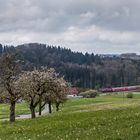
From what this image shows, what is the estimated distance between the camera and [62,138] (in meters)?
18.9

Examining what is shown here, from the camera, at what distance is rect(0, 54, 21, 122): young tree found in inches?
2200

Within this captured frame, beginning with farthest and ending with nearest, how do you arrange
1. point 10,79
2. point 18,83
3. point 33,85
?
point 33,85
point 18,83
point 10,79

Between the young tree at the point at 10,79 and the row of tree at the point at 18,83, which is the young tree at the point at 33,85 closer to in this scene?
the row of tree at the point at 18,83

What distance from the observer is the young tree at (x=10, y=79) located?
55875 mm

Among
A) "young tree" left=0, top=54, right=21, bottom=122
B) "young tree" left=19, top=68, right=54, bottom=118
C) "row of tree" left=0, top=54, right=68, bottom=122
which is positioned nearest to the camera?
"young tree" left=0, top=54, right=21, bottom=122

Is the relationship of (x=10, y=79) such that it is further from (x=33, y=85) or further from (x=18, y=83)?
(x=33, y=85)

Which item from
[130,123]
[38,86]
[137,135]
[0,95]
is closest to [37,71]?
[38,86]

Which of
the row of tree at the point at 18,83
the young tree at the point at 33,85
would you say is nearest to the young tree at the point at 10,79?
the row of tree at the point at 18,83

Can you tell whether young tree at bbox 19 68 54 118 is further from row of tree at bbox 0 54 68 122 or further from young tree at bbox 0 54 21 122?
young tree at bbox 0 54 21 122

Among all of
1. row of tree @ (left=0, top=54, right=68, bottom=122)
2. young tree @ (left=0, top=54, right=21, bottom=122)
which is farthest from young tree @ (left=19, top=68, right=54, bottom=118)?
young tree @ (left=0, top=54, right=21, bottom=122)

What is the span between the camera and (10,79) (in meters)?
56.6

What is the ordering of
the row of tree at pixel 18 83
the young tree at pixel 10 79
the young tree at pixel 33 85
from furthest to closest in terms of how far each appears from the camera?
the young tree at pixel 33 85 < the row of tree at pixel 18 83 < the young tree at pixel 10 79

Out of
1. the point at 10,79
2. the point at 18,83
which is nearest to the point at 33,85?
the point at 18,83

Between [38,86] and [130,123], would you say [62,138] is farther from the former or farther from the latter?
[38,86]
